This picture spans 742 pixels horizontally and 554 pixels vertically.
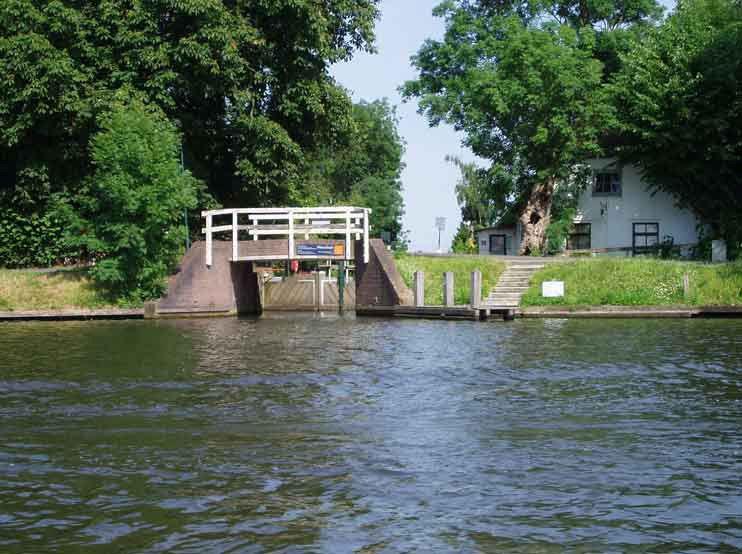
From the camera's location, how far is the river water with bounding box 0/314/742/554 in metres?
9.40

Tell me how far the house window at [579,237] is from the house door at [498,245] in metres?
5.58

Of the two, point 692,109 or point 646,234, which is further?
point 646,234

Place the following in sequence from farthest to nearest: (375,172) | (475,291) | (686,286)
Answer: (375,172)
(686,286)
(475,291)

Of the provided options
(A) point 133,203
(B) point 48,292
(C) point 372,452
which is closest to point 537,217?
(A) point 133,203

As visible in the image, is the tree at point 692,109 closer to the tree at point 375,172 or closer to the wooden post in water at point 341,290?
the wooden post in water at point 341,290

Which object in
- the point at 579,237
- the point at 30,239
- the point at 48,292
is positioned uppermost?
the point at 579,237

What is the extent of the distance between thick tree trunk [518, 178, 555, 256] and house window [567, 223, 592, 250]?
8.18 feet

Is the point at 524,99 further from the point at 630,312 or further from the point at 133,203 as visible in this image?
the point at 133,203

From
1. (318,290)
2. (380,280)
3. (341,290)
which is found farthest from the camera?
(318,290)

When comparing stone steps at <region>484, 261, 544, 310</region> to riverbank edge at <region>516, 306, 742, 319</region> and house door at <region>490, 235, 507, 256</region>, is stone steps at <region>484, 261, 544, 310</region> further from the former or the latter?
house door at <region>490, 235, 507, 256</region>

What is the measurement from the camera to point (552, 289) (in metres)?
39.2

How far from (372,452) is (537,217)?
44.6 m

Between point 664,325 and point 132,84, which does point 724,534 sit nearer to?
point 664,325

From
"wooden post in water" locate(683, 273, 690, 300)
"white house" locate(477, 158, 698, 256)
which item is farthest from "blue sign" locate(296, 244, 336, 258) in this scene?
"white house" locate(477, 158, 698, 256)
